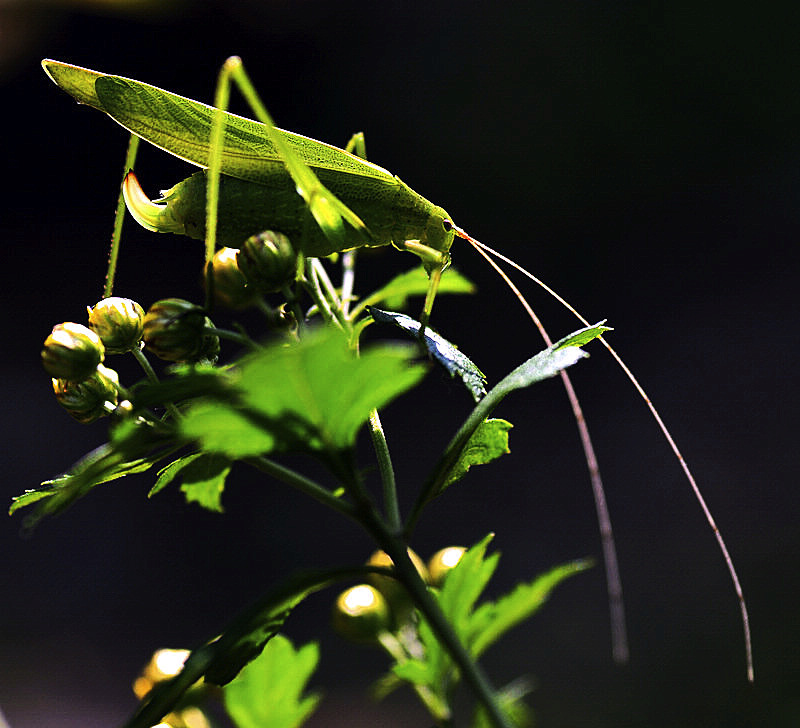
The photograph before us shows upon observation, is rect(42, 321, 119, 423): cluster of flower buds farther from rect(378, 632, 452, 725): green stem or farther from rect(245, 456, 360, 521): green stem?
rect(378, 632, 452, 725): green stem

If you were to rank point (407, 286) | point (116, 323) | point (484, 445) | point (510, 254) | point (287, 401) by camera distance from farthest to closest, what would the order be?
point (510, 254) < point (407, 286) < point (116, 323) < point (484, 445) < point (287, 401)

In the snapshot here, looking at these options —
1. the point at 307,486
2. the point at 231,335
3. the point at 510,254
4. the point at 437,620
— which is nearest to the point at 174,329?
the point at 231,335

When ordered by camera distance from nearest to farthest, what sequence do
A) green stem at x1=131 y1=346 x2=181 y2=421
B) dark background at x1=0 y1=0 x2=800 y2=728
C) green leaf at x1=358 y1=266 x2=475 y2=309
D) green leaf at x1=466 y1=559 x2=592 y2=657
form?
green stem at x1=131 y1=346 x2=181 y2=421
green leaf at x1=466 y1=559 x2=592 y2=657
green leaf at x1=358 y1=266 x2=475 y2=309
dark background at x1=0 y1=0 x2=800 y2=728

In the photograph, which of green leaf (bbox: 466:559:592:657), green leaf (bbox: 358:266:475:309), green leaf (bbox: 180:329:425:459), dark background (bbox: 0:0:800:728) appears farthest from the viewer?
dark background (bbox: 0:0:800:728)

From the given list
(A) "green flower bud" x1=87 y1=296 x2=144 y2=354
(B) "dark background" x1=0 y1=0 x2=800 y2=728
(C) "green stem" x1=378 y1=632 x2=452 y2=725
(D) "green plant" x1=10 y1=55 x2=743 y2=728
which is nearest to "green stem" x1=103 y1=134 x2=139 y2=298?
(D) "green plant" x1=10 y1=55 x2=743 y2=728

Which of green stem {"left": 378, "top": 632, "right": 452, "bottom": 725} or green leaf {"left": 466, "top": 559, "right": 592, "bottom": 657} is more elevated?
green leaf {"left": 466, "top": 559, "right": 592, "bottom": 657}

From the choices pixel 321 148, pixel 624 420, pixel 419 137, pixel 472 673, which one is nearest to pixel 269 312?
pixel 472 673

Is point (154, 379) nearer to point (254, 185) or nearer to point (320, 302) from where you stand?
point (320, 302)

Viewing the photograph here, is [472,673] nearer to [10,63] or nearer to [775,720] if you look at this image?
[775,720]
